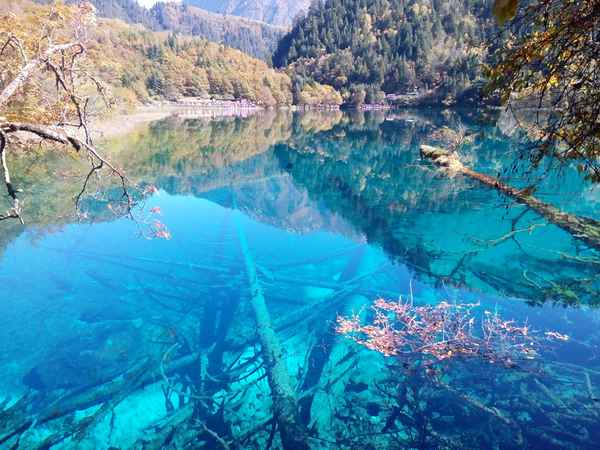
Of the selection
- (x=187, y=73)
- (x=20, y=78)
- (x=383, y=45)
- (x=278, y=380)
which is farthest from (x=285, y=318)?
(x=383, y=45)

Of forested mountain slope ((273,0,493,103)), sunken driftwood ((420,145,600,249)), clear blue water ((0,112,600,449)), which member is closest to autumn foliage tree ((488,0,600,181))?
clear blue water ((0,112,600,449))

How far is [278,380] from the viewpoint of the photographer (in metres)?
7.50

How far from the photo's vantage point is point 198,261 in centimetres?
1315

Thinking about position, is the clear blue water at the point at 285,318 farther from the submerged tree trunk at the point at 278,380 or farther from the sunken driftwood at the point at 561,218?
the sunken driftwood at the point at 561,218

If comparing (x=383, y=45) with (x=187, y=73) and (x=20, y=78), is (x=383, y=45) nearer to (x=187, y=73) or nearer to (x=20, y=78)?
(x=187, y=73)

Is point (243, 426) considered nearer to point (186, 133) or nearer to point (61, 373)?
point (61, 373)

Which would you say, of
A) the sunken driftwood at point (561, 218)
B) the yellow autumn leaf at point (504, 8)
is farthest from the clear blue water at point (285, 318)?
the yellow autumn leaf at point (504, 8)

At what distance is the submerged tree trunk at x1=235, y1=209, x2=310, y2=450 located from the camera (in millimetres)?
6270

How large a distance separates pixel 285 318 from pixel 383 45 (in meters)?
162

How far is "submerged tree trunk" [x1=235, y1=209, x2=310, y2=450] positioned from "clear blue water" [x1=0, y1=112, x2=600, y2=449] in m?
0.16

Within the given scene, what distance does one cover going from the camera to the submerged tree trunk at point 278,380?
6270 millimetres

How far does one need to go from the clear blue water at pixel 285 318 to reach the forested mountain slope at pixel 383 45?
9200cm

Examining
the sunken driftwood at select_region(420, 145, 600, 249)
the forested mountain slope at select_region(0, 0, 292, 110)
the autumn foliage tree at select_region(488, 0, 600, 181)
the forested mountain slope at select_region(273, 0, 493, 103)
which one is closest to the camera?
the autumn foliage tree at select_region(488, 0, 600, 181)

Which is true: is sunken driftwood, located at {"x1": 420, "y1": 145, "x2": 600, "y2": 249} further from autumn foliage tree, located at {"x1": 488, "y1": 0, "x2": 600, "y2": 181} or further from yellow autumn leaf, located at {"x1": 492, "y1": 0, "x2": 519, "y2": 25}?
yellow autumn leaf, located at {"x1": 492, "y1": 0, "x2": 519, "y2": 25}
